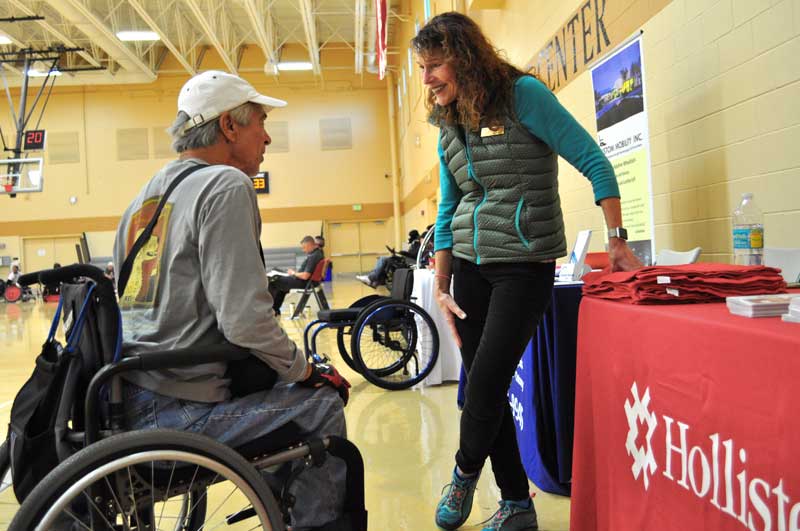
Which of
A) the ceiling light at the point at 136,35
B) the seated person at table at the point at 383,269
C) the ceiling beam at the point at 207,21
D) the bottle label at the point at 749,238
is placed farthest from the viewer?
the ceiling light at the point at 136,35

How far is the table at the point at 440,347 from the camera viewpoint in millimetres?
4133

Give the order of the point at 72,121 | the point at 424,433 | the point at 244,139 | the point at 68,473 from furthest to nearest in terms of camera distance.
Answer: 1. the point at 72,121
2. the point at 424,433
3. the point at 244,139
4. the point at 68,473

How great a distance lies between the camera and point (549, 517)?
197cm

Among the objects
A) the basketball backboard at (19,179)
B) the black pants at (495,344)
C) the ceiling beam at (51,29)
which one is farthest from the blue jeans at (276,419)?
the basketball backboard at (19,179)

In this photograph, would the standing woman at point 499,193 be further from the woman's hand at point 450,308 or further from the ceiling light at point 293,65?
the ceiling light at point 293,65

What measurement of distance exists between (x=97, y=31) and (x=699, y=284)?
15234mm

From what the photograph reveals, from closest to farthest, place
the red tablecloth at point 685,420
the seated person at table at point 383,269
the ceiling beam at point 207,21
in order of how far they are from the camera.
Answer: the red tablecloth at point 685,420, the seated person at table at point 383,269, the ceiling beam at point 207,21

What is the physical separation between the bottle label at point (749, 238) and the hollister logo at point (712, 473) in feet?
3.14

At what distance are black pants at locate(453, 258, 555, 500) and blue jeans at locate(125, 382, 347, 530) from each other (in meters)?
0.43

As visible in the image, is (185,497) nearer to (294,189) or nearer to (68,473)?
(68,473)

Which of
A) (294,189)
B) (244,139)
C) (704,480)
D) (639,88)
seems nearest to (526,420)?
(704,480)

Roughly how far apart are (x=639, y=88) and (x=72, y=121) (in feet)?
67.1

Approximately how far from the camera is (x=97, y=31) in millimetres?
13555

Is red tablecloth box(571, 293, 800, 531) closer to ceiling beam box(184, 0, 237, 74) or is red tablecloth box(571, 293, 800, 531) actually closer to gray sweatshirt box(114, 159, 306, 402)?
gray sweatshirt box(114, 159, 306, 402)
